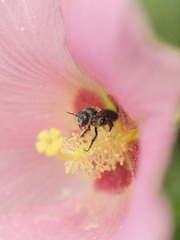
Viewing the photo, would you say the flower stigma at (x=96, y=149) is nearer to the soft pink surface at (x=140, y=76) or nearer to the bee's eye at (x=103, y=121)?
the bee's eye at (x=103, y=121)

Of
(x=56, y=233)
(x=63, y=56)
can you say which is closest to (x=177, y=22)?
(x=63, y=56)

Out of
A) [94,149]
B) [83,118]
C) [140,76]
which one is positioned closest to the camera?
[140,76]

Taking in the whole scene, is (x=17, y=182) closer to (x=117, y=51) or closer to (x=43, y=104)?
(x=43, y=104)

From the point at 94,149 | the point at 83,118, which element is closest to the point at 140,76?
the point at 83,118

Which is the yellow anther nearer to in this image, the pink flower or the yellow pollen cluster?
the yellow pollen cluster

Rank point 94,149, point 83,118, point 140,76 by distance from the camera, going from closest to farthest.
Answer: point 140,76, point 83,118, point 94,149

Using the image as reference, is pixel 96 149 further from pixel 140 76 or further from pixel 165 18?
pixel 140 76

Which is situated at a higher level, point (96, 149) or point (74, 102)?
point (74, 102)

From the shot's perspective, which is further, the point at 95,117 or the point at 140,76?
the point at 95,117
